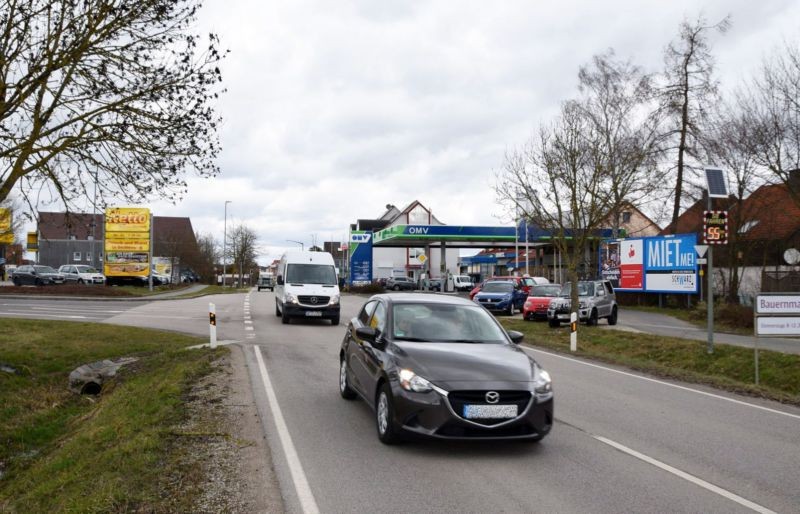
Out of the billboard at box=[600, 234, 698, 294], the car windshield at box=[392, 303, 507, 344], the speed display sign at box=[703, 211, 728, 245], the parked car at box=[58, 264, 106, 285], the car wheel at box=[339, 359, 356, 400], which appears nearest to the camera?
the car windshield at box=[392, 303, 507, 344]

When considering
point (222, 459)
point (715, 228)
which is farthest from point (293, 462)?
point (715, 228)

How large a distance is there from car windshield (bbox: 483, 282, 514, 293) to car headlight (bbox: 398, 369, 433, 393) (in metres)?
25.1

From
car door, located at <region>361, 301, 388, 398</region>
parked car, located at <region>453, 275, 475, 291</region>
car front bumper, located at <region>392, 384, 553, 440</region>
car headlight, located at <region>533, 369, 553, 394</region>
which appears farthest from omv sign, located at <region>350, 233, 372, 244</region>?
car front bumper, located at <region>392, 384, 553, 440</region>

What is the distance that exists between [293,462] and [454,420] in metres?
1.51

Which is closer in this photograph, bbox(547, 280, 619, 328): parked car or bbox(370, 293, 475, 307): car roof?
bbox(370, 293, 475, 307): car roof

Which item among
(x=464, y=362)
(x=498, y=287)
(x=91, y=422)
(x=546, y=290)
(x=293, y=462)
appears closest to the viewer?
(x=293, y=462)

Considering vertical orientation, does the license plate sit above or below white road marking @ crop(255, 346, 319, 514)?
above

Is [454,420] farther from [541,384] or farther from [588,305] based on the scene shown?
[588,305]

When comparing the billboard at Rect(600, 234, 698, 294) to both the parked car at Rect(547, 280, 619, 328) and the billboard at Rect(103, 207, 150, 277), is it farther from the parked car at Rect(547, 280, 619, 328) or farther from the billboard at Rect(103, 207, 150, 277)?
the billboard at Rect(103, 207, 150, 277)

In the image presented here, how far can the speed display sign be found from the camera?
14.4 metres

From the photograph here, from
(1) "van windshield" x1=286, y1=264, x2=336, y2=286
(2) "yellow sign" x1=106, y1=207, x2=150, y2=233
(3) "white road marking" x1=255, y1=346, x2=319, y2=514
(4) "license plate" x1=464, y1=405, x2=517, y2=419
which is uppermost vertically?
(2) "yellow sign" x1=106, y1=207, x2=150, y2=233

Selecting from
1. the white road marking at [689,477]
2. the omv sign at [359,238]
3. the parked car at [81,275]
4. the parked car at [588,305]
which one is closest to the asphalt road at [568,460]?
the white road marking at [689,477]

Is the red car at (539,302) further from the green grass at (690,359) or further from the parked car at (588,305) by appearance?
the green grass at (690,359)

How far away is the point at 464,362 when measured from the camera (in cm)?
643
